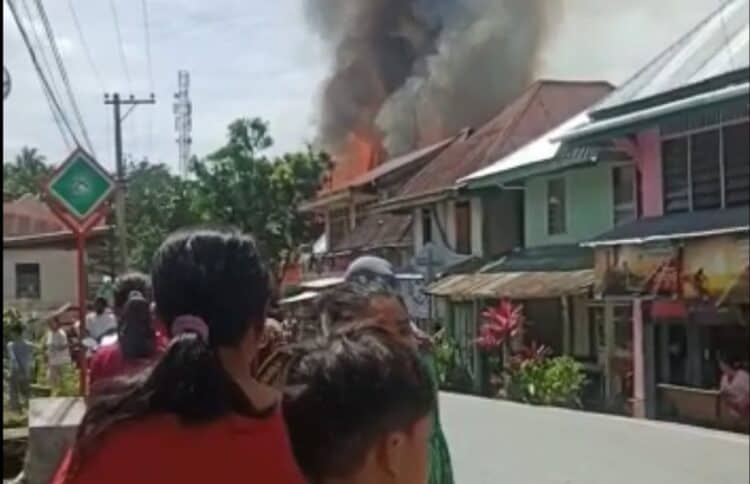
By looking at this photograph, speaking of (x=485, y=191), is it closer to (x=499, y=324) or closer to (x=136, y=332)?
(x=499, y=324)

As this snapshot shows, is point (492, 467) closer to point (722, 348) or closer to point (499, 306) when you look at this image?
point (499, 306)

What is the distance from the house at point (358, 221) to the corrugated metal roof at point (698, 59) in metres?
0.38

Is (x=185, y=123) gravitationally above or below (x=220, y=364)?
above

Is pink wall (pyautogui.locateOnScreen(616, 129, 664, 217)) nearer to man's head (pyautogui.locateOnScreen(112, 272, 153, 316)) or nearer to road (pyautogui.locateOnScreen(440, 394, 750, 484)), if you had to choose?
road (pyautogui.locateOnScreen(440, 394, 750, 484))

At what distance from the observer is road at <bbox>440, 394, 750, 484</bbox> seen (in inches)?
68.7

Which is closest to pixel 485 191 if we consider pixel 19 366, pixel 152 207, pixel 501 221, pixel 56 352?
pixel 501 221

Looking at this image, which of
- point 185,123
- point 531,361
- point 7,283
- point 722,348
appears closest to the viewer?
point 722,348

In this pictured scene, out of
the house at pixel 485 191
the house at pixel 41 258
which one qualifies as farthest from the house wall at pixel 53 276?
the house at pixel 485 191

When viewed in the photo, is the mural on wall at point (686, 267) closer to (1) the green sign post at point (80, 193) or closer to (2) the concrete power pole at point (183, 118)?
(2) the concrete power pole at point (183, 118)

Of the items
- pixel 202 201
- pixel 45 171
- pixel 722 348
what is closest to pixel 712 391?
pixel 722 348

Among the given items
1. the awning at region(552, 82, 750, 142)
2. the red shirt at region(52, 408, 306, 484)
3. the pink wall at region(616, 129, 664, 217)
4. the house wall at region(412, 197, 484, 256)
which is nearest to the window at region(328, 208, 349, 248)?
the house wall at region(412, 197, 484, 256)

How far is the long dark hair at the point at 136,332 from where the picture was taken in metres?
2.11

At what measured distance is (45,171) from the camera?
224cm

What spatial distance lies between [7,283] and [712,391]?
1149 mm
